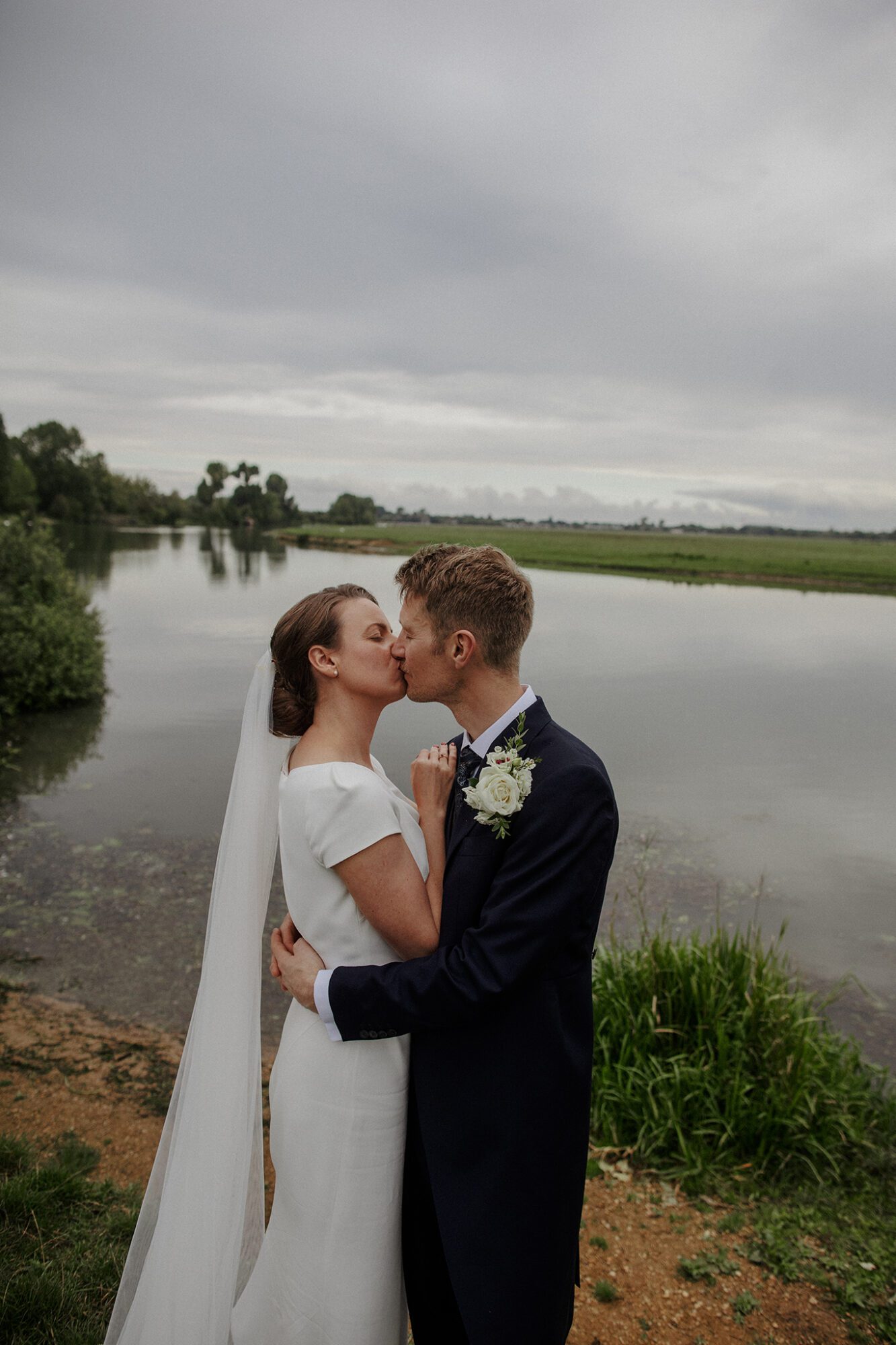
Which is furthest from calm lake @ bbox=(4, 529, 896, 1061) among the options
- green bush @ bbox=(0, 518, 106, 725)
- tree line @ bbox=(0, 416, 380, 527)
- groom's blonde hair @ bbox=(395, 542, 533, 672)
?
tree line @ bbox=(0, 416, 380, 527)

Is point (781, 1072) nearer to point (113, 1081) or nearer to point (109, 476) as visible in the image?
point (113, 1081)

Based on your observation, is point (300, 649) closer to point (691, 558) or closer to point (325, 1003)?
point (325, 1003)

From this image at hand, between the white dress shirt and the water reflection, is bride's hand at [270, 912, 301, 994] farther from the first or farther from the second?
the water reflection

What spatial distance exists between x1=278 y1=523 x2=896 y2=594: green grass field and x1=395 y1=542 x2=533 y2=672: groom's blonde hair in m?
39.0

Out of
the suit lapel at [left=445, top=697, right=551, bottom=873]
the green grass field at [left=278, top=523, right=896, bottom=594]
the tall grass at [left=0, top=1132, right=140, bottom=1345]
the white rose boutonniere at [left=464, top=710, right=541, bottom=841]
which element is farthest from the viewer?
the green grass field at [left=278, top=523, right=896, bottom=594]

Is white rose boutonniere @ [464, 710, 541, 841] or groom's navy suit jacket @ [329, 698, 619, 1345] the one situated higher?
white rose boutonniere @ [464, 710, 541, 841]

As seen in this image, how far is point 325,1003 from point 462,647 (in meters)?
1.09

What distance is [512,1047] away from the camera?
2322mm

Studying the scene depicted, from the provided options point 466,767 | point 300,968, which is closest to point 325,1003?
point 300,968

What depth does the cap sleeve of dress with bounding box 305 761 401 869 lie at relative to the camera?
95.1 inches

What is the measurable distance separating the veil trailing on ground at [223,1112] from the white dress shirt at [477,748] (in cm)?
61

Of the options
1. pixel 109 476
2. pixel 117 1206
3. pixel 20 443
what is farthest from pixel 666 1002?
pixel 109 476

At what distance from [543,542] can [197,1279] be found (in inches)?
4096

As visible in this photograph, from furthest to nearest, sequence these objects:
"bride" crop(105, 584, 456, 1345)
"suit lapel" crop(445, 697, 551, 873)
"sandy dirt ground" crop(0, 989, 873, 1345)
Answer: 1. "sandy dirt ground" crop(0, 989, 873, 1345)
2. "bride" crop(105, 584, 456, 1345)
3. "suit lapel" crop(445, 697, 551, 873)
